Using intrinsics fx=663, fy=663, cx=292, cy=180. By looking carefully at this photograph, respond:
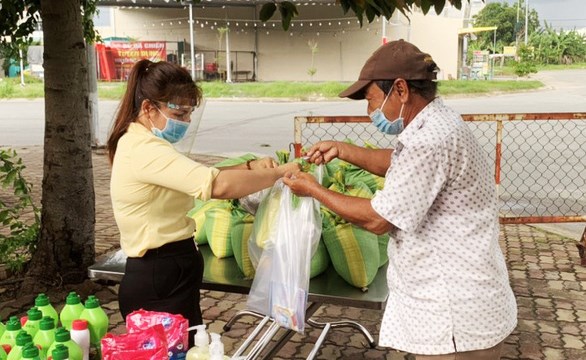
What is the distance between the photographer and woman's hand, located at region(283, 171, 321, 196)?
2228mm

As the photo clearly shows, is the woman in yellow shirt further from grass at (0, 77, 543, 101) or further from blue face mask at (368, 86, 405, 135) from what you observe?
grass at (0, 77, 543, 101)

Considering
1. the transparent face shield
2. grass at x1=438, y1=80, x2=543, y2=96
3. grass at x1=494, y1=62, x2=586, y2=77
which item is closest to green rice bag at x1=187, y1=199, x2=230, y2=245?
the transparent face shield

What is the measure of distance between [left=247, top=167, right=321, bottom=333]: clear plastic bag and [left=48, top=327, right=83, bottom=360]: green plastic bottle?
2.71ft

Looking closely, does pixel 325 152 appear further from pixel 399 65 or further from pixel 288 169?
pixel 399 65

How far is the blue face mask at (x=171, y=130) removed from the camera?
2410 mm

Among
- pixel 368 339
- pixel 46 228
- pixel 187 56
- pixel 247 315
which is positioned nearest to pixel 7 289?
pixel 46 228

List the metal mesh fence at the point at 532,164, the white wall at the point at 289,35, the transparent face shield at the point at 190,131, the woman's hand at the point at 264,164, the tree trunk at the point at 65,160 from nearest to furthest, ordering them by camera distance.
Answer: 1. the transparent face shield at the point at 190,131
2. the woman's hand at the point at 264,164
3. the tree trunk at the point at 65,160
4. the metal mesh fence at the point at 532,164
5. the white wall at the point at 289,35

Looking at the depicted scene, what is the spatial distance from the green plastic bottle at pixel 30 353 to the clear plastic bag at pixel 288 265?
37.4 inches

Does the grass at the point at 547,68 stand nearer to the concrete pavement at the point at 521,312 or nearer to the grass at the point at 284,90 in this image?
the grass at the point at 284,90

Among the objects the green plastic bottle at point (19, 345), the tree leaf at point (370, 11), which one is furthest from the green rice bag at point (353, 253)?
the green plastic bottle at point (19, 345)

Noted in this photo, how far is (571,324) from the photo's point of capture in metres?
4.15

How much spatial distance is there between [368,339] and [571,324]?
53.0 inches

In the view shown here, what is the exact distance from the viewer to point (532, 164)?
965 centimetres

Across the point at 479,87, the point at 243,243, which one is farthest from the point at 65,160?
the point at 479,87
